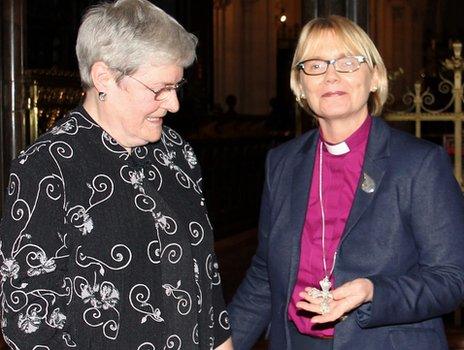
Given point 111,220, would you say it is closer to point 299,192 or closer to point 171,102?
point 171,102

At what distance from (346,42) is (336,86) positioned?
112 millimetres

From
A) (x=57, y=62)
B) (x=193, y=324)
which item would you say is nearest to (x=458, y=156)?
(x=193, y=324)

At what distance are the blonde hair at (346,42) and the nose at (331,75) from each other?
0.18 ft

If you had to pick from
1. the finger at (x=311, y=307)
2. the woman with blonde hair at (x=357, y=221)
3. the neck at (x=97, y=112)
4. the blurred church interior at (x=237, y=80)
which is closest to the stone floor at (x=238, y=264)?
the blurred church interior at (x=237, y=80)

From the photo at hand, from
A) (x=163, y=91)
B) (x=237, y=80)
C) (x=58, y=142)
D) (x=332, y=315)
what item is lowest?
(x=237, y=80)

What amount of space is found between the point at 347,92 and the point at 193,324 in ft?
2.33

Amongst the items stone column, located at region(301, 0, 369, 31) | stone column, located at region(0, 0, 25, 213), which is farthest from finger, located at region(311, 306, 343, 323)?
stone column, located at region(0, 0, 25, 213)

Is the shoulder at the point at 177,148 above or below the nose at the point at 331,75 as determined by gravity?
below

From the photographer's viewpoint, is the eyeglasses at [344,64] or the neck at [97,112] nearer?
the neck at [97,112]

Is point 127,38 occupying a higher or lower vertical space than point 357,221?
higher

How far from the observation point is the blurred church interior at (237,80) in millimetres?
7273

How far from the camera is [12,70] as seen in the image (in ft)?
27.0

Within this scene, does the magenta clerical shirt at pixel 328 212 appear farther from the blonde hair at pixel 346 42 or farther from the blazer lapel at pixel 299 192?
the blonde hair at pixel 346 42

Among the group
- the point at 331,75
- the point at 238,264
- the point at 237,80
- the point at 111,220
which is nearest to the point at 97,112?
the point at 111,220
